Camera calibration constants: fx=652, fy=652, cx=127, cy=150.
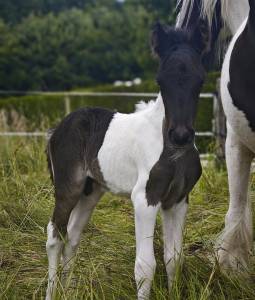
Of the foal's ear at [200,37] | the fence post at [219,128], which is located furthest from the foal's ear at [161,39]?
the fence post at [219,128]

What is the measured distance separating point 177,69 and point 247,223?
4.18 feet

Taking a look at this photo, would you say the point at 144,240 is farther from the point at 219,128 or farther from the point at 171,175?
the point at 219,128

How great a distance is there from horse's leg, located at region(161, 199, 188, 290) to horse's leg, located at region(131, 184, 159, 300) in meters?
0.18

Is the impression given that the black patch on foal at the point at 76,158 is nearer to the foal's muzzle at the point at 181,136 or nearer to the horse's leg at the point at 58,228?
the horse's leg at the point at 58,228

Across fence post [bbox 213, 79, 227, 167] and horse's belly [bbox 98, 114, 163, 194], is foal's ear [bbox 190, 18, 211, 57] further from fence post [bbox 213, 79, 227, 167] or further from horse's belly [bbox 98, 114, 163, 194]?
fence post [bbox 213, 79, 227, 167]

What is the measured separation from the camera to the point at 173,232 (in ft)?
9.97

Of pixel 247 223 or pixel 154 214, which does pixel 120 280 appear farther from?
Answer: pixel 247 223

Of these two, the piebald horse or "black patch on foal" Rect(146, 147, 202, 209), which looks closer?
the piebald horse

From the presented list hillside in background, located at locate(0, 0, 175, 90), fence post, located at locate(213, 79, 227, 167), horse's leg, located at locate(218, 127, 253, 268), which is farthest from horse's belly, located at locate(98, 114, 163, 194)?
hillside in background, located at locate(0, 0, 175, 90)

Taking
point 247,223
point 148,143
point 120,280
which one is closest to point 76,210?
point 120,280

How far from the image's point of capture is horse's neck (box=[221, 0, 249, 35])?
366 centimetres

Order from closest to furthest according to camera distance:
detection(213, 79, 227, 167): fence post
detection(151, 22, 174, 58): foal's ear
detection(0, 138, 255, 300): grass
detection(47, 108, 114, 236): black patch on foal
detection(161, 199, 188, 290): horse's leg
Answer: detection(151, 22, 174, 58): foal's ear → detection(161, 199, 188, 290): horse's leg → detection(0, 138, 255, 300): grass → detection(47, 108, 114, 236): black patch on foal → detection(213, 79, 227, 167): fence post

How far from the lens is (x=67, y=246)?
3.44 meters

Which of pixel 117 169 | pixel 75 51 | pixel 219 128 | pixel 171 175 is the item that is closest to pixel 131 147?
pixel 117 169
